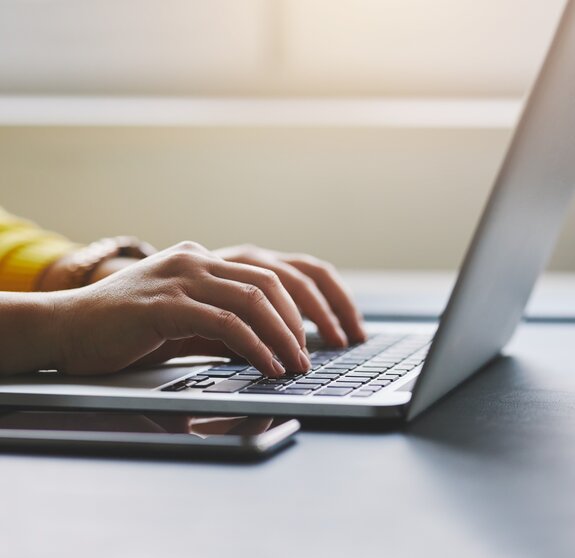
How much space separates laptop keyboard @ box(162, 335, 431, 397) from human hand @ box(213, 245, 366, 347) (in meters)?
0.05

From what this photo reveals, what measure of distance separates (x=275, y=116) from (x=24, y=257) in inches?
31.5

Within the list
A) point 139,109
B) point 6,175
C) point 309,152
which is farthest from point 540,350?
point 6,175

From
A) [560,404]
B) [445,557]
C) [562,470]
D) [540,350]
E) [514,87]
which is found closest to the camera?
[445,557]

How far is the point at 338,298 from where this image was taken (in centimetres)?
88

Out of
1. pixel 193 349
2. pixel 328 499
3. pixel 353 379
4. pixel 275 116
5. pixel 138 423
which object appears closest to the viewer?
pixel 328 499

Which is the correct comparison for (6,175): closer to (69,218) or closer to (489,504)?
(69,218)

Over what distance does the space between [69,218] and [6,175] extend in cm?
15

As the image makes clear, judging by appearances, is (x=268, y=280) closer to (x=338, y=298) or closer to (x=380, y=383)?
(x=380, y=383)

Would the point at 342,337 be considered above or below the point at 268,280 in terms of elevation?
below

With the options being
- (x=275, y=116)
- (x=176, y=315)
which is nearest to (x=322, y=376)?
(x=176, y=315)

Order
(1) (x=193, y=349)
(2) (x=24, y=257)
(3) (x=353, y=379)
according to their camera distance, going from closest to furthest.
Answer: (3) (x=353, y=379) → (1) (x=193, y=349) → (2) (x=24, y=257)

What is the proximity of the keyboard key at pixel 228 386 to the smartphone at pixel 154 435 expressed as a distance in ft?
0.13

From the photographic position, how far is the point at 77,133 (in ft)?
5.61

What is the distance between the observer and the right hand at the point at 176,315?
0.57 m
